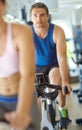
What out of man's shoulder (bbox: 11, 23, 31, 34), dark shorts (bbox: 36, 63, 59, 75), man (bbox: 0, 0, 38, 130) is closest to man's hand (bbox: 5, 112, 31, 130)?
man (bbox: 0, 0, 38, 130)

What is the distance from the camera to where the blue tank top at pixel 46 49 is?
327 cm

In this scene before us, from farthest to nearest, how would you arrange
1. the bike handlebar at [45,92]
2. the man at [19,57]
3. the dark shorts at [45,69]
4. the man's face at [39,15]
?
the dark shorts at [45,69] → the man's face at [39,15] → the bike handlebar at [45,92] → the man at [19,57]

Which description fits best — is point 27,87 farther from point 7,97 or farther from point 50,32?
point 50,32

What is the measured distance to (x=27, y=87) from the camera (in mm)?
1571

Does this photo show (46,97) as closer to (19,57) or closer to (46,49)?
(46,49)

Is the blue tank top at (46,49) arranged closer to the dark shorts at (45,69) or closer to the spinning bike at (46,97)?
the dark shorts at (45,69)

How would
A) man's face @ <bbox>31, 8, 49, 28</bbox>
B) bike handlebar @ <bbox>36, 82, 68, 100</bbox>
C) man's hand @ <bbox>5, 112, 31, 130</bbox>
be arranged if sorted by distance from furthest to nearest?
1. man's face @ <bbox>31, 8, 49, 28</bbox>
2. bike handlebar @ <bbox>36, 82, 68, 100</bbox>
3. man's hand @ <bbox>5, 112, 31, 130</bbox>

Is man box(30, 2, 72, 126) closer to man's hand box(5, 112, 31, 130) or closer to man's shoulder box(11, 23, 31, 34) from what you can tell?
man's shoulder box(11, 23, 31, 34)

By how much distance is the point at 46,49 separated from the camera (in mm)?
3295

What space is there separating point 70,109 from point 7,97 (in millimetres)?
4112

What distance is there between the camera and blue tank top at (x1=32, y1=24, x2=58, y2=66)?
10.7ft

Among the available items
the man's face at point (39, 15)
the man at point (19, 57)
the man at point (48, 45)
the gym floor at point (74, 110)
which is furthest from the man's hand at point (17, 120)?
the gym floor at point (74, 110)

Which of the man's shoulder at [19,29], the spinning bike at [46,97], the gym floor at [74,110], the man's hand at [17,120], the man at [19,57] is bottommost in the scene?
the gym floor at [74,110]

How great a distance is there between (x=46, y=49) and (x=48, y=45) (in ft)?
0.15
